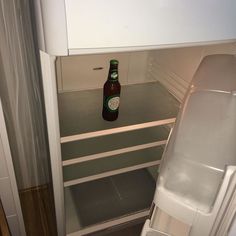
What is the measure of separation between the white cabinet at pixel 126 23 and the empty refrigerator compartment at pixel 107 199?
969mm

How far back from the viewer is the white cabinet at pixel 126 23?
53 centimetres

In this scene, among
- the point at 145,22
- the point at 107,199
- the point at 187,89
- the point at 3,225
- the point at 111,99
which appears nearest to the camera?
the point at 145,22

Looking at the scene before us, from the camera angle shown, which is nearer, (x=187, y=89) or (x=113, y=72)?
(x=187, y=89)

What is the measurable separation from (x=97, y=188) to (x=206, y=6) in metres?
1.10

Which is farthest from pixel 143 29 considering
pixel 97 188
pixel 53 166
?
pixel 97 188

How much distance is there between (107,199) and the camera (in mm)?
1398

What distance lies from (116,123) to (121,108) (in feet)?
0.43

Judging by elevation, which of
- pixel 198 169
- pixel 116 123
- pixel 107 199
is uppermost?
pixel 198 169

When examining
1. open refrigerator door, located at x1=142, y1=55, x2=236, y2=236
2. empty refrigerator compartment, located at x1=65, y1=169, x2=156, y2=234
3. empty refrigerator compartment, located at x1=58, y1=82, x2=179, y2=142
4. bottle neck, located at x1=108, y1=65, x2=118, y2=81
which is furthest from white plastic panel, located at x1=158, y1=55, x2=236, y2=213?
empty refrigerator compartment, located at x1=65, y1=169, x2=156, y2=234

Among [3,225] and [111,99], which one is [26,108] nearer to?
[111,99]

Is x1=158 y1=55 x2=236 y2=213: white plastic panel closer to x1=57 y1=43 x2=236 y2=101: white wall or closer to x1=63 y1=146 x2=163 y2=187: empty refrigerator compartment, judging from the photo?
x1=57 y1=43 x2=236 y2=101: white wall

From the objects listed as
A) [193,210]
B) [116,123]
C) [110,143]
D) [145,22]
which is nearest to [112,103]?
[116,123]

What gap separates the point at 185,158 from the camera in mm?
529

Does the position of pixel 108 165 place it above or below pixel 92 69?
below
